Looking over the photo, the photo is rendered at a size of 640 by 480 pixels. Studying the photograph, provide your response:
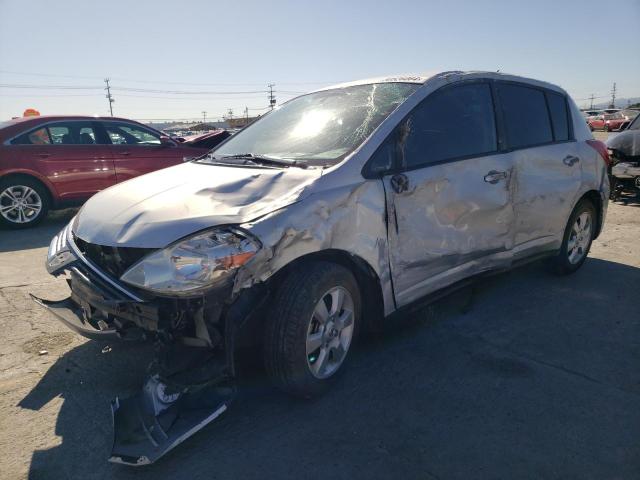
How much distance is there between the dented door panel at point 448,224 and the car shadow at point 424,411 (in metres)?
0.50

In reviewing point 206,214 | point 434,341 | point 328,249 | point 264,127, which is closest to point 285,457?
point 328,249

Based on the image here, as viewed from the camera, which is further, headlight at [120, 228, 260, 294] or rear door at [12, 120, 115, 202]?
rear door at [12, 120, 115, 202]

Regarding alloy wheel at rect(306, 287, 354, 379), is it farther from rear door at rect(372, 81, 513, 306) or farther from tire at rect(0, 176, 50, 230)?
tire at rect(0, 176, 50, 230)

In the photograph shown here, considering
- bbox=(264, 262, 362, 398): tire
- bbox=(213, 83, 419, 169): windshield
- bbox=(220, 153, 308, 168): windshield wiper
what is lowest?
bbox=(264, 262, 362, 398): tire

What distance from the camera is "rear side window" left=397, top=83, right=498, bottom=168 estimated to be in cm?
305

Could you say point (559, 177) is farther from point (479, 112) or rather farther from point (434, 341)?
point (434, 341)

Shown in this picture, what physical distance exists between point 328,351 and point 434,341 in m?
1.02

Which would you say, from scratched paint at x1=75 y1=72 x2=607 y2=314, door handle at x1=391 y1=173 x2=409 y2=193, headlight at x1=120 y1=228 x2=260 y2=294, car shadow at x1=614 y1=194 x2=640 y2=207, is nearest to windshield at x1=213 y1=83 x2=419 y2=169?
scratched paint at x1=75 y1=72 x2=607 y2=314

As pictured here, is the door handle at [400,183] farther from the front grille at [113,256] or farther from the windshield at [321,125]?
the front grille at [113,256]

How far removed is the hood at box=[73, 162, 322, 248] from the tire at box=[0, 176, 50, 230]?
4857mm

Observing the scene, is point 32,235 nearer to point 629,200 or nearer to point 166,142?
point 166,142

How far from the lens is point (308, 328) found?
96.7 inches

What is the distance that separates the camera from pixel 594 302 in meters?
4.11

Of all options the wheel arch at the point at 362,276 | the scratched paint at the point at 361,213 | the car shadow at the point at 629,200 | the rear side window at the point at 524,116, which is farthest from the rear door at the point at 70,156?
the car shadow at the point at 629,200
